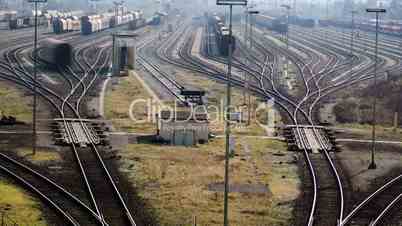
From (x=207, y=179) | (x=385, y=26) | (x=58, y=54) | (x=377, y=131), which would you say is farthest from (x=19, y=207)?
(x=385, y=26)

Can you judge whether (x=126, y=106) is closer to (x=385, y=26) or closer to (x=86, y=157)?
(x=86, y=157)

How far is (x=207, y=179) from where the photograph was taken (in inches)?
1111

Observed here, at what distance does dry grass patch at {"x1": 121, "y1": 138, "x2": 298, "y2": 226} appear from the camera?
23.7 m

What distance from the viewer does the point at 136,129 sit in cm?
3853

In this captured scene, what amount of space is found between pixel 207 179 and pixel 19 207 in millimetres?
7771

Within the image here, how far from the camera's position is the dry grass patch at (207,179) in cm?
2366

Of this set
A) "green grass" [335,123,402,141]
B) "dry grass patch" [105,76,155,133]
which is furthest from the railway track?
"green grass" [335,123,402,141]

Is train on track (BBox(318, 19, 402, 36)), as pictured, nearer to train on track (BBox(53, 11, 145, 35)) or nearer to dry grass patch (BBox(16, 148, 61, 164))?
train on track (BBox(53, 11, 145, 35))

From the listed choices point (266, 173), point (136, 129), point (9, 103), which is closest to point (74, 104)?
point (9, 103)

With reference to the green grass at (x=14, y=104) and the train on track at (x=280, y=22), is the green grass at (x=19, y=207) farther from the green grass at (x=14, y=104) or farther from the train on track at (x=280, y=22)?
the train on track at (x=280, y=22)

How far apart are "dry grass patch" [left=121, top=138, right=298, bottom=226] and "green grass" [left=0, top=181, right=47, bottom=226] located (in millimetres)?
3857

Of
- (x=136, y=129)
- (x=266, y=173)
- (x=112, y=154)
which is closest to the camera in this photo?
(x=266, y=173)

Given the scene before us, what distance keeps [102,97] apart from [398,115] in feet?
64.5

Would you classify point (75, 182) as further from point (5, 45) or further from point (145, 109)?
point (5, 45)
